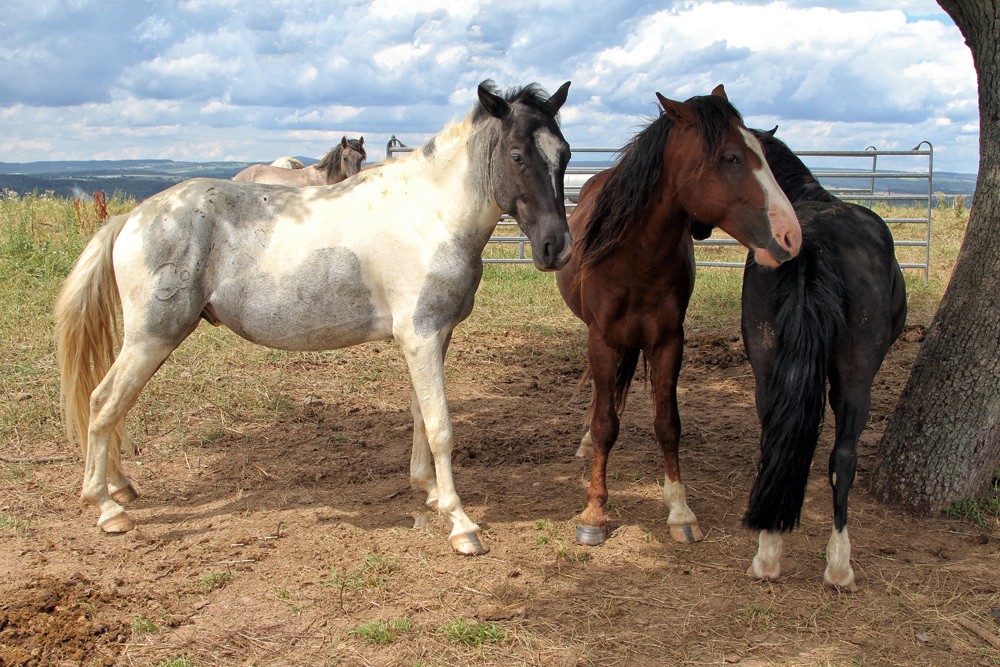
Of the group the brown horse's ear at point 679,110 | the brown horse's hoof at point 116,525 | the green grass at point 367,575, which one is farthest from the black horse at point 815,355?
the brown horse's hoof at point 116,525

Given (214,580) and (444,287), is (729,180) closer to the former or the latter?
(444,287)

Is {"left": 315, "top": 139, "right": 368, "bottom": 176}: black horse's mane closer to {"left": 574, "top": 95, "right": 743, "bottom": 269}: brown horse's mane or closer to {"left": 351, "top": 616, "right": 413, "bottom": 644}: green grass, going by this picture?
{"left": 574, "top": 95, "right": 743, "bottom": 269}: brown horse's mane

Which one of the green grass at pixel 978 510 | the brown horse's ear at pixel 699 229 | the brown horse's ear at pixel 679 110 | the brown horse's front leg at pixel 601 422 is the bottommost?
the green grass at pixel 978 510

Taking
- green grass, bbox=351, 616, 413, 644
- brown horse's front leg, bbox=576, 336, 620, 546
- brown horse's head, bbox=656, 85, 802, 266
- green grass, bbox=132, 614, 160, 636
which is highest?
brown horse's head, bbox=656, 85, 802, 266

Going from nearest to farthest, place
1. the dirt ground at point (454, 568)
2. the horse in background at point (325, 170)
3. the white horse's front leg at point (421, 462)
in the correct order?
the dirt ground at point (454, 568) < the white horse's front leg at point (421, 462) < the horse in background at point (325, 170)

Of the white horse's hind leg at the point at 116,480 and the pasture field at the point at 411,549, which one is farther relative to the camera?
the white horse's hind leg at the point at 116,480

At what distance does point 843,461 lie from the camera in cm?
282

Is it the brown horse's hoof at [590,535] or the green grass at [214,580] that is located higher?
the brown horse's hoof at [590,535]

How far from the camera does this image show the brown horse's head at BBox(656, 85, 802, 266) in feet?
A: 9.12

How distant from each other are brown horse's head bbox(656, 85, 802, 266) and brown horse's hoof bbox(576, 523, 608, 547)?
1547 mm

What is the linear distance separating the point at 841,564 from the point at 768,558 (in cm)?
29

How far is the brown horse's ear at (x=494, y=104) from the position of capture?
2947 mm

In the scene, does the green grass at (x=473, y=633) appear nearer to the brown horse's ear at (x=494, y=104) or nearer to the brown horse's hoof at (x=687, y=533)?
the brown horse's hoof at (x=687, y=533)

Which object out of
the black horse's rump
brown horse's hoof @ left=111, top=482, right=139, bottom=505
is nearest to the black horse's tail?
the black horse's rump
